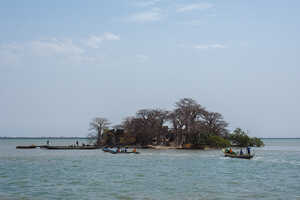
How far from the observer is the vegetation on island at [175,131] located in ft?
310

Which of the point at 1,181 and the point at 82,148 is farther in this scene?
the point at 82,148

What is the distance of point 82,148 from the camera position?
91000mm

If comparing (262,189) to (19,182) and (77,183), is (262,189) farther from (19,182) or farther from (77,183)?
(19,182)

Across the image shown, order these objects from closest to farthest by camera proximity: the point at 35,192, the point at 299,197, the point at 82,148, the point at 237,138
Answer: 1. the point at 299,197
2. the point at 35,192
3. the point at 82,148
4. the point at 237,138

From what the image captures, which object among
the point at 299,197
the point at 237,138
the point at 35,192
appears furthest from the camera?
the point at 237,138

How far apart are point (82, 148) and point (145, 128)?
58.9 ft

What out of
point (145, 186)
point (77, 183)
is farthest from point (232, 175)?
point (77, 183)

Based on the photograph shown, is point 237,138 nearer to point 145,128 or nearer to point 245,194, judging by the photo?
point 145,128

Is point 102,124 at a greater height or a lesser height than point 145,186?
greater

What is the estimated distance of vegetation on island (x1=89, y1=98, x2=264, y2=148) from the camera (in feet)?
310

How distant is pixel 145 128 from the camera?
9988 centimetres

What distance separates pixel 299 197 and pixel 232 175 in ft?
41.7

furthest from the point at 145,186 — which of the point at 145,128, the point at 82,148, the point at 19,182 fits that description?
the point at 145,128

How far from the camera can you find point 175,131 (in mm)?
96250
